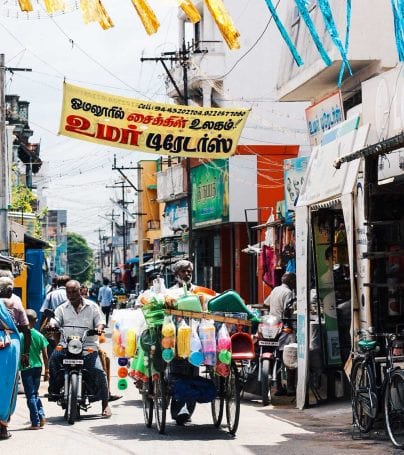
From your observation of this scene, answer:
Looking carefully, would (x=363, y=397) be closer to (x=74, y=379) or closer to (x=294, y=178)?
(x=74, y=379)

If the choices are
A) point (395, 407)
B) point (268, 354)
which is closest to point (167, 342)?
point (395, 407)

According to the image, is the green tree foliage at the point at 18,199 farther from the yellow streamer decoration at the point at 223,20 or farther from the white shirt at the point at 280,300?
the yellow streamer decoration at the point at 223,20

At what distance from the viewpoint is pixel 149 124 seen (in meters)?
21.8

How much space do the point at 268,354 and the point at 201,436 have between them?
4369mm

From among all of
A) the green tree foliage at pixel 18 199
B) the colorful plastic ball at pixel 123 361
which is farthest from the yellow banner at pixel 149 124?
the green tree foliage at pixel 18 199

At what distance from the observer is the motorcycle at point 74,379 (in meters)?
14.6

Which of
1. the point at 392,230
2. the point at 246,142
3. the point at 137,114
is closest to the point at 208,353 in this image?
the point at 392,230

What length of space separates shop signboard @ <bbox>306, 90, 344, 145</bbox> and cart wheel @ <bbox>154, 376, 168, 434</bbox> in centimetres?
914

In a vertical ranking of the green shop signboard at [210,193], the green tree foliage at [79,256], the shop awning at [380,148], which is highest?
the green tree foliage at [79,256]

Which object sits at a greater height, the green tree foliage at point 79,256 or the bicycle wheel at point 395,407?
the green tree foliage at point 79,256

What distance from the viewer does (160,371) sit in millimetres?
13445

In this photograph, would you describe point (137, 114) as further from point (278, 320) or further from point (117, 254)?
point (117, 254)

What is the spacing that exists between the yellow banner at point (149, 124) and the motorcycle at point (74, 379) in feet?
21.2

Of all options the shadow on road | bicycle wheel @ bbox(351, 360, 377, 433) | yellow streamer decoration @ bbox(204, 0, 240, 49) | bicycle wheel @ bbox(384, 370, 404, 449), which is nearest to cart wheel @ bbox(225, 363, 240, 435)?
the shadow on road
